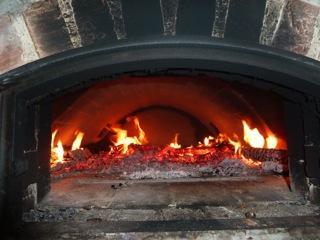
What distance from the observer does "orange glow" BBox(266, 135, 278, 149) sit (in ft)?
13.5

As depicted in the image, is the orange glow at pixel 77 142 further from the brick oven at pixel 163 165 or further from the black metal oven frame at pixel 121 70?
the black metal oven frame at pixel 121 70

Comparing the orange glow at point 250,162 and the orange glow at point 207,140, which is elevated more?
the orange glow at point 207,140

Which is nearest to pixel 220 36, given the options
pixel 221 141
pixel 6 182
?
pixel 6 182

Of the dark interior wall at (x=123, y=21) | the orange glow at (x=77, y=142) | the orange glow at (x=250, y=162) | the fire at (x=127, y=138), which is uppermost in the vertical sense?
the fire at (x=127, y=138)

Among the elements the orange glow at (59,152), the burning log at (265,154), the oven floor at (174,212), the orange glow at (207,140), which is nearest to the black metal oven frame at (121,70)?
the oven floor at (174,212)

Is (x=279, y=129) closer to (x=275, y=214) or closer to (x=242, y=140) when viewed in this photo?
(x=242, y=140)

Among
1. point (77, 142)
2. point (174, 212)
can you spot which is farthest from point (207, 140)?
point (174, 212)

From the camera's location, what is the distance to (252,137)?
4.63 meters

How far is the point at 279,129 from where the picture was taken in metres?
3.94

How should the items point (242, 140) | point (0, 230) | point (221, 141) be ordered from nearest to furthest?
point (0, 230), point (242, 140), point (221, 141)

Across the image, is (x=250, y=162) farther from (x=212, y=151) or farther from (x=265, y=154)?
(x=212, y=151)

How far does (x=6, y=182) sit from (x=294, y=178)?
2458mm

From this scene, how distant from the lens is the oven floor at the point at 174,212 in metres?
2.02

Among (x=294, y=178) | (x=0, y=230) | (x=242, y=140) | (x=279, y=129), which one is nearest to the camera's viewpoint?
(x=0, y=230)
